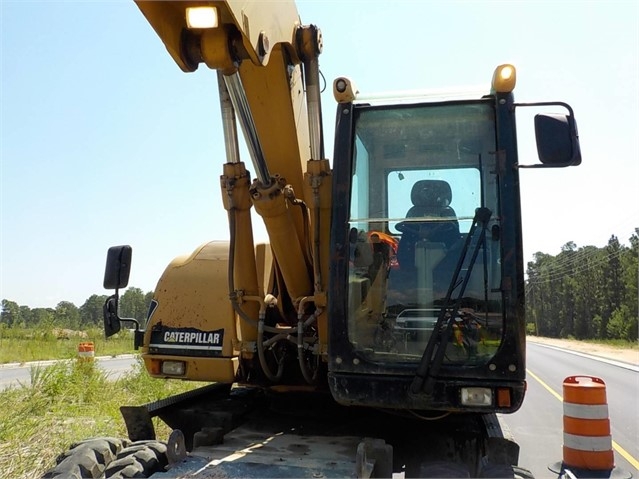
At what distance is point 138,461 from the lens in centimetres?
326

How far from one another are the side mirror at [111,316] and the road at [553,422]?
13.3 feet

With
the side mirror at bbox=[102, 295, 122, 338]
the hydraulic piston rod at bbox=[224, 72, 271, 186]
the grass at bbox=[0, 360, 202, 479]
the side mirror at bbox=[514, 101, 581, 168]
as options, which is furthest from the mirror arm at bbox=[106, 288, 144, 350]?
the side mirror at bbox=[514, 101, 581, 168]

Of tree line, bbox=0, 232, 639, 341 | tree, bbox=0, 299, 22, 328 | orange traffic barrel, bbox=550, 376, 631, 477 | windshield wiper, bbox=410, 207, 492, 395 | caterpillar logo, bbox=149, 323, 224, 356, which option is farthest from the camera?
tree line, bbox=0, 232, 639, 341

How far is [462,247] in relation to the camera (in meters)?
3.31

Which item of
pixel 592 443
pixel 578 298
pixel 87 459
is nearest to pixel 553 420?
pixel 592 443

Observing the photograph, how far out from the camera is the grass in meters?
5.66

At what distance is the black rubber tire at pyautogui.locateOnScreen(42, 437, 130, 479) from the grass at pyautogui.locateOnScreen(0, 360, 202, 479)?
1.92 metres

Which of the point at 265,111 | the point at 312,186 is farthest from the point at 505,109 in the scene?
the point at 265,111

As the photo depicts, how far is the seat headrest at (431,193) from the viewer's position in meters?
3.46

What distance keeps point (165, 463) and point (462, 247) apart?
7.04 ft

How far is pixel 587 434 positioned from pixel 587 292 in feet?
260

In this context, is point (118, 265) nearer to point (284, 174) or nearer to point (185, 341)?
point (185, 341)

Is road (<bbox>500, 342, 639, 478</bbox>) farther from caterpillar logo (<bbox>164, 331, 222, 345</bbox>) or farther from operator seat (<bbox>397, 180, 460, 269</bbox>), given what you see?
caterpillar logo (<bbox>164, 331, 222, 345</bbox>)

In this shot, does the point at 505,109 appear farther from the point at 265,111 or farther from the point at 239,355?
the point at 239,355
